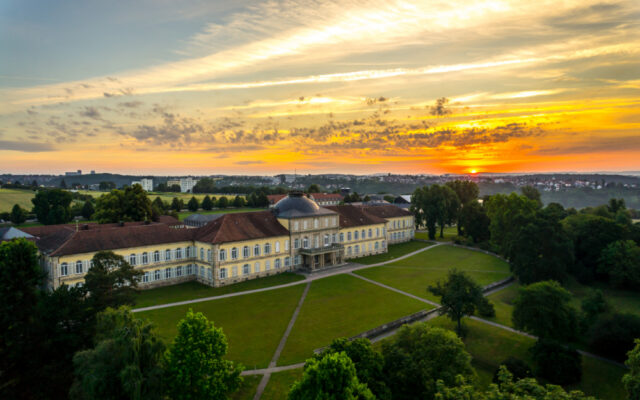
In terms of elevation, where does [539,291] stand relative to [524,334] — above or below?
above

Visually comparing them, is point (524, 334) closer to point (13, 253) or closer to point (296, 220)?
point (296, 220)

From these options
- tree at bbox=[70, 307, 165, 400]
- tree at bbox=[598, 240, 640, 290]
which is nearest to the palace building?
tree at bbox=[70, 307, 165, 400]

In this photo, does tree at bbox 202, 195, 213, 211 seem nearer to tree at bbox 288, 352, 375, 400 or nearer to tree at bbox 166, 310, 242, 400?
tree at bbox 166, 310, 242, 400

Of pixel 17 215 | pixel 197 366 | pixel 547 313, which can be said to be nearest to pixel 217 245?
pixel 197 366

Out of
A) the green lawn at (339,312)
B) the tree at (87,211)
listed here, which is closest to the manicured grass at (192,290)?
the green lawn at (339,312)

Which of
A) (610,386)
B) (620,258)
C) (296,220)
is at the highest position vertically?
(296,220)

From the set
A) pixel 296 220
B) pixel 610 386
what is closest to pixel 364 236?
pixel 296 220

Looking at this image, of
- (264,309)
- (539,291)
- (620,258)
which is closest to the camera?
Answer: (539,291)

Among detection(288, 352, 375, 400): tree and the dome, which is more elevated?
the dome
